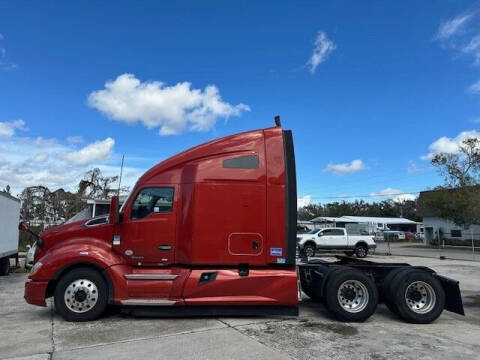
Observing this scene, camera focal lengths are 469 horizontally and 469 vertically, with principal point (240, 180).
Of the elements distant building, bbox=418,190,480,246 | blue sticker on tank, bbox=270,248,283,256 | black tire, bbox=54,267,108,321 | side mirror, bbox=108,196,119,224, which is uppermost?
distant building, bbox=418,190,480,246

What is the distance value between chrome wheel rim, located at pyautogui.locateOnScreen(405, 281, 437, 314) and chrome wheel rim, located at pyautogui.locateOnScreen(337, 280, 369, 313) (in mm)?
812

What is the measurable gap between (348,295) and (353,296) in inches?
3.6

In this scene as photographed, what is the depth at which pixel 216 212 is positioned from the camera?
835 cm

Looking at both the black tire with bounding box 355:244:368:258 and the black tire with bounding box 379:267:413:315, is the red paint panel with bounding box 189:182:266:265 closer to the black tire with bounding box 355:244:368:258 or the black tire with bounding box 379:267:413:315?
the black tire with bounding box 379:267:413:315

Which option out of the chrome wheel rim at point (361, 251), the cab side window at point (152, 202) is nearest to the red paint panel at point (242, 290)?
the cab side window at point (152, 202)

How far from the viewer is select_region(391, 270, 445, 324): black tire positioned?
8.40m

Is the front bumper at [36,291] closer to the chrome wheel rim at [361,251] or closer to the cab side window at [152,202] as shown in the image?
the cab side window at [152,202]

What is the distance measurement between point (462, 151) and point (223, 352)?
45474mm

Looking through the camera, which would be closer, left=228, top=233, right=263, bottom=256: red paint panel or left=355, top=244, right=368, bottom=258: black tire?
left=228, top=233, right=263, bottom=256: red paint panel

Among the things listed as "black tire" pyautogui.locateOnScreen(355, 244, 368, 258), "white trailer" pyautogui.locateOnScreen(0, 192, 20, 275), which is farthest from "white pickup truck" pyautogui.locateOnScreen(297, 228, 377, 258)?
"white trailer" pyautogui.locateOnScreen(0, 192, 20, 275)

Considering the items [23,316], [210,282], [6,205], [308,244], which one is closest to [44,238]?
[23,316]

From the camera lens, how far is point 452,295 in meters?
8.62

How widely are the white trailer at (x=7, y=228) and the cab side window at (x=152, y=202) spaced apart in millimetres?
8484

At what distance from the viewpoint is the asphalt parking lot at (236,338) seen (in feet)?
20.4
